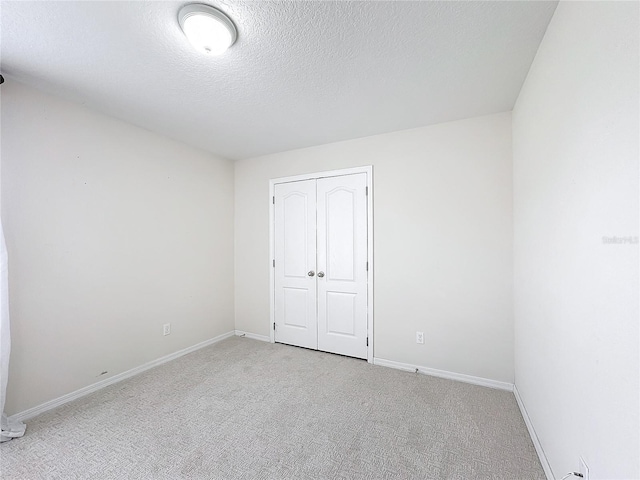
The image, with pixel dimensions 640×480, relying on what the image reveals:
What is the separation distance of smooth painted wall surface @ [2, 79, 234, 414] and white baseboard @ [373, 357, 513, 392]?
7.43ft

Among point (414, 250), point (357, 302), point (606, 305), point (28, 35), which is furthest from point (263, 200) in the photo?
point (606, 305)

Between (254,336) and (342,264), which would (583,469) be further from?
(254,336)

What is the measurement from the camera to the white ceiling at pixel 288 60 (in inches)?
56.7

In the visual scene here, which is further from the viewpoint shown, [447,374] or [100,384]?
[447,374]

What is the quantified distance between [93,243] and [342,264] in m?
2.45

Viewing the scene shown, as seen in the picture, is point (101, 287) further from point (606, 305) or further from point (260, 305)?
point (606, 305)

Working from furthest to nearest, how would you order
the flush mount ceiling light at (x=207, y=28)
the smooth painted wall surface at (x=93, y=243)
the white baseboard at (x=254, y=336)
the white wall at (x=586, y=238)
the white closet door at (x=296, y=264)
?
1. the white baseboard at (x=254, y=336)
2. the white closet door at (x=296, y=264)
3. the smooth painted wall surface at (x=93, y=243)
4. the flush mount ceiling light at (x=207, y=28)
5. the white wall at (x=586, y=238)

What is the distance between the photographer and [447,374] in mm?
2721

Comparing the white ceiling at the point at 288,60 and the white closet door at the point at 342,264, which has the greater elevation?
the white ceiling at the point at 288,60

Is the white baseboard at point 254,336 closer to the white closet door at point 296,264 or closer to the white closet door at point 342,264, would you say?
the white closet door at point 296,264

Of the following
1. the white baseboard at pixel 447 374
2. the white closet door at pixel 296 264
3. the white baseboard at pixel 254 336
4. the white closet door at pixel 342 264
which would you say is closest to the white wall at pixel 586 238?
the white baseboard at pixel 447 374

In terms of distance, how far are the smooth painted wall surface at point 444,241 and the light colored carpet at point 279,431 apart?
1.18 ft

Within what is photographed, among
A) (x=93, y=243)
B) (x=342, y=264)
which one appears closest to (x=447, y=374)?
(x=342, y=264)

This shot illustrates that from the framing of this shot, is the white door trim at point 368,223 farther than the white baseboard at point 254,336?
No
